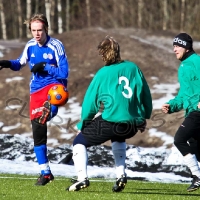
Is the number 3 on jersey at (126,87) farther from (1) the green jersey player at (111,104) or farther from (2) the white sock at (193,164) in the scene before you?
(2) the white sock at (193,164)

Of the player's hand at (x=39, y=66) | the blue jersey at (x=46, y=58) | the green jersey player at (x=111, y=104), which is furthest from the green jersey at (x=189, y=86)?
the player's hand at (x=39, y=66)

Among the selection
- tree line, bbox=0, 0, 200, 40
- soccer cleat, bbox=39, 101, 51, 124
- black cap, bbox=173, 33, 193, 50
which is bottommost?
tree line, bbox=0, 0, 200, 40

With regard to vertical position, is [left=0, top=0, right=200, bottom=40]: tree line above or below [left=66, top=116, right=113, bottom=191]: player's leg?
below

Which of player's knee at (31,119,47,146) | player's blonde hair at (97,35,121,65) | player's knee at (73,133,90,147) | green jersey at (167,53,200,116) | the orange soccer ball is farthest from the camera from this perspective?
player's knee at (31,119,47,146)

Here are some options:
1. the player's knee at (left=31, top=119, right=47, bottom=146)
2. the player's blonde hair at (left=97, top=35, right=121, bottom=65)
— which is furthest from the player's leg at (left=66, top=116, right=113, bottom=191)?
the player's knee at (left=31, top=119, right=47, bottom=146)

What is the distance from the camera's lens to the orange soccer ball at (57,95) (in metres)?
9.77

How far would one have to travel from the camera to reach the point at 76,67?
28.1 meters

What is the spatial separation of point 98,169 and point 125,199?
5.14 m

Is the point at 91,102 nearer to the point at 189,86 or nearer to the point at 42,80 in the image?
the point at 189,86

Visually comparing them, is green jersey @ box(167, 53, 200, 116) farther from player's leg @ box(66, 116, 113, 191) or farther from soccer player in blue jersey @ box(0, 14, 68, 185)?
soccer player in blue jersey @ box(0, 14, 68, 185)

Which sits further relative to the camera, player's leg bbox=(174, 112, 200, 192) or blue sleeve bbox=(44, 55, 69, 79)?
blue sleeve bbox=(44, 55, 69, 79)

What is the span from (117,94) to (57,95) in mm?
1615

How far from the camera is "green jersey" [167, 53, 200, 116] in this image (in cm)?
923

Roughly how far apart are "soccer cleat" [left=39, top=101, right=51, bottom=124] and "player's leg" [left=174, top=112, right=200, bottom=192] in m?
1.67
